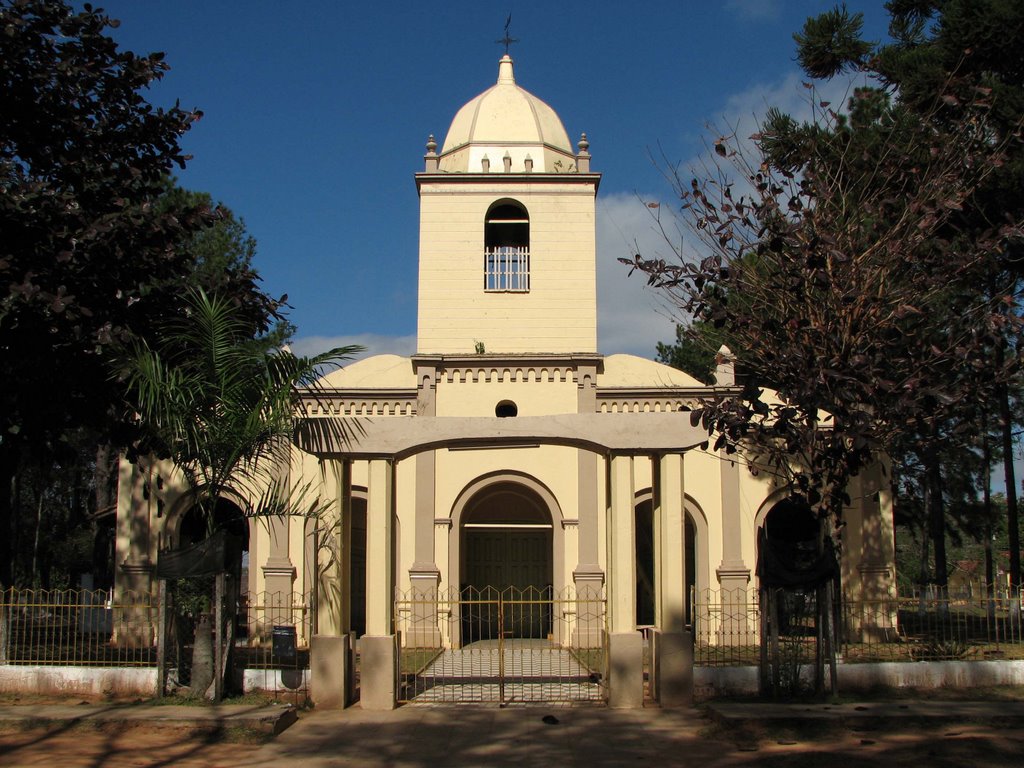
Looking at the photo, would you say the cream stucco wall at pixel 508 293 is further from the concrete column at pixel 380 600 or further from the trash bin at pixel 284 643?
the trash bin at pixel 284 643

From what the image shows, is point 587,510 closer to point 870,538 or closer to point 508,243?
point 870,538

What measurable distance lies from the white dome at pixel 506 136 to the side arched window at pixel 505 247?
0.91m

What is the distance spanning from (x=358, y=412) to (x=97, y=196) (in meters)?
7.44

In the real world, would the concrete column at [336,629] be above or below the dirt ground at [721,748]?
above

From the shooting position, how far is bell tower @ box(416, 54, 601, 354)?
21625mm

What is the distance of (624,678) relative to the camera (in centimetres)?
1237

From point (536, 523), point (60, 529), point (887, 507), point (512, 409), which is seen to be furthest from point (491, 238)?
point (60, 529)

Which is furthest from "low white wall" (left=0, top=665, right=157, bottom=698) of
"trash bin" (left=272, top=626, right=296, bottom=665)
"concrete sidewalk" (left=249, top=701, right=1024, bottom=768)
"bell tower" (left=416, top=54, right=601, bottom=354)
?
A: "bell tower" (left=416, top=54, right=601, bottom=354)

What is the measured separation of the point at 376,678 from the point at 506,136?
1333 cm

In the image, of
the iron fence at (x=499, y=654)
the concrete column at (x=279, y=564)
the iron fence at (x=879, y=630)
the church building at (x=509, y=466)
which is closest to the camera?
the iron fence at (x=879, y=630)

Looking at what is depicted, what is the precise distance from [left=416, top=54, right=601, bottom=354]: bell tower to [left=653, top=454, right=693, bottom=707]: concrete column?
27.5 feet

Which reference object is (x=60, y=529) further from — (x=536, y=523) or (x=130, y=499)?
(x=536, y=523)

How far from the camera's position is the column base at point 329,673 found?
12.4 m

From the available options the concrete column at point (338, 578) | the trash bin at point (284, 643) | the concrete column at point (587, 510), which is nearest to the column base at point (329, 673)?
the concrete column at point (338, 578)
